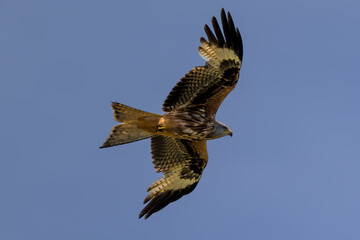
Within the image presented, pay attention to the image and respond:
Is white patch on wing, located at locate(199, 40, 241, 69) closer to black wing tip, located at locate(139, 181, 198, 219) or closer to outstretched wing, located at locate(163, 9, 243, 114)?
outstretched wing, located at locate(163, 9, 243, 114)

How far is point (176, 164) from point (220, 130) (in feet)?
5.04

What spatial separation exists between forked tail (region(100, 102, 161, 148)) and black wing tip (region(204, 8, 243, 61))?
1878mm

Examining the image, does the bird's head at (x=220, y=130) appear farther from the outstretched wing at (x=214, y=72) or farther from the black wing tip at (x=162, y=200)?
the black wing tip at (x=162, y=200)

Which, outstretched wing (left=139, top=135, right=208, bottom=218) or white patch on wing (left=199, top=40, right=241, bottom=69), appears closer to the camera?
white patch on wing (left=199, top=40, right=241, bottom=69)

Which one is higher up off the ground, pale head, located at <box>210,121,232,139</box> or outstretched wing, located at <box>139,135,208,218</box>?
pale head, located at <box>210,121,232,139</box>

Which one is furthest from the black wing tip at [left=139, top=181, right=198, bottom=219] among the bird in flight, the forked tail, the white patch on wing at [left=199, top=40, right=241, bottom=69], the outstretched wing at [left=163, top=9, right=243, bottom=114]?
the white patch on wing at [left=199, top=40, right=241, bottom=69]

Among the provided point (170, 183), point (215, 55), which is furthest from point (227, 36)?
point (170, 183)

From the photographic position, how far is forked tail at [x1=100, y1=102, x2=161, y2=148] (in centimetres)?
1166

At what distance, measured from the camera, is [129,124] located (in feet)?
38.8

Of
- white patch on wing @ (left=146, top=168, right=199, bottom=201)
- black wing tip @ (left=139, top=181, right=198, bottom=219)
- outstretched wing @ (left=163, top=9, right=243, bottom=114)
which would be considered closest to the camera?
outstretched wing @ (left=163, top=9, right=243, bottom=114)

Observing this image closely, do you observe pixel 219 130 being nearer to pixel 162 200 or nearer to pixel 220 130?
pixel 220 130

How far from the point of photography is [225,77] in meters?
12.0

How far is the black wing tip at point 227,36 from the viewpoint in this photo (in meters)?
11.8

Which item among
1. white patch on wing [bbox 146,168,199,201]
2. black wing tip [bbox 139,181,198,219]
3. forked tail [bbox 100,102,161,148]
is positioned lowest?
black wing tip [bbox 139,181,198,219]
